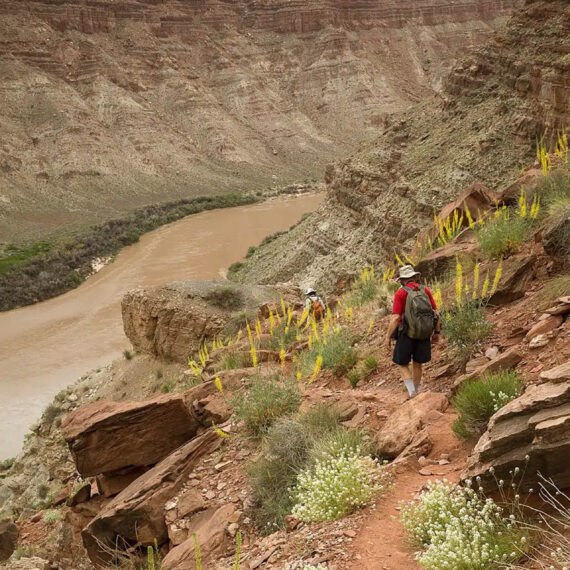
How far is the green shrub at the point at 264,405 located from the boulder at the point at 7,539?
4.05 metres

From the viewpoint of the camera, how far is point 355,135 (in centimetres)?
8112

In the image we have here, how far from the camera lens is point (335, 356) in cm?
820

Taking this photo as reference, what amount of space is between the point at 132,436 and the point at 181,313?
6.49m

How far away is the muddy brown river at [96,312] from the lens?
21.7m

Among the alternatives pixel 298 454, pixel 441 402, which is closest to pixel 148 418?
pixel 298 454

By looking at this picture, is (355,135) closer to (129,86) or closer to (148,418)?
(129,86)

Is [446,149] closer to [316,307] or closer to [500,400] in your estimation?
[316,307]

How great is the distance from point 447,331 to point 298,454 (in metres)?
2.04

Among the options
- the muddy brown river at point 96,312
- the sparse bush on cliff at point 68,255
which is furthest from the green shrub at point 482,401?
the sparse bush on cliff at point 68,255

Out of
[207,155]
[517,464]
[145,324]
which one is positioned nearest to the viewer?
[517,464]

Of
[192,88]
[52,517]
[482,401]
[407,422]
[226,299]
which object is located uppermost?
[192,88]

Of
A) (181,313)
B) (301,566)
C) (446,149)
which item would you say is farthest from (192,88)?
(301,566)

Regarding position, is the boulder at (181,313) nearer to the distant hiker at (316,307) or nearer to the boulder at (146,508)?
the distant hiker at (316,307)

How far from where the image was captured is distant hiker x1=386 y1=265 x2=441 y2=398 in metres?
6.46
